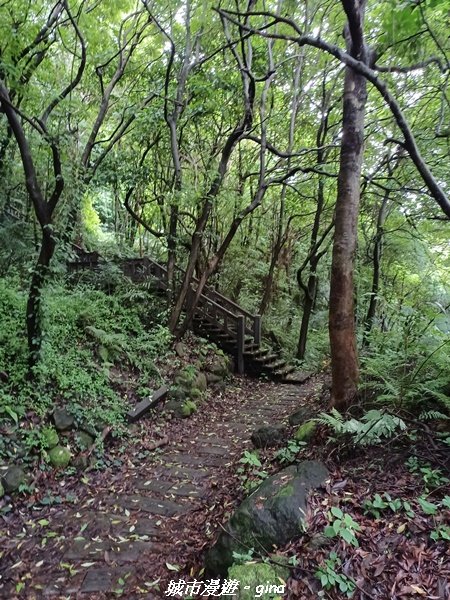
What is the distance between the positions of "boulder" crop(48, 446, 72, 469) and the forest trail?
0.23 metres

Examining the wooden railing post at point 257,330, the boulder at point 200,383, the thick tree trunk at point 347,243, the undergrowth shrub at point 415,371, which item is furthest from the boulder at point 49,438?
the wooden railing post at point 257,330

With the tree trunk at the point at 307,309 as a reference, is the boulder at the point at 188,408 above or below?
below

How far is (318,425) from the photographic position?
157 inches

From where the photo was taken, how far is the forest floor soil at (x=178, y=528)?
2.27 m

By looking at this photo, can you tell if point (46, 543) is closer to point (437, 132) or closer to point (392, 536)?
point (392, 536)

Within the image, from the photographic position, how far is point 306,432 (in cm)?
406

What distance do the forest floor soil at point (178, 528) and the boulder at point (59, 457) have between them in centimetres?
11

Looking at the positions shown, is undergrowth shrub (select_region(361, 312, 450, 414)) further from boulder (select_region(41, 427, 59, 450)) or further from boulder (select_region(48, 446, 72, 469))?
boulder (select_region(41, 427, 59, 450))

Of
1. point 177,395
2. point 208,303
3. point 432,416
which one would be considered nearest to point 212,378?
point 177,395

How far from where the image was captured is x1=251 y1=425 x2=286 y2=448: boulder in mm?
4566

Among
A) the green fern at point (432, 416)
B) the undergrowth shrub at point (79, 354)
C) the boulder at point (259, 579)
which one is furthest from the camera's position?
the undergrowth shrub at point (79, 354)

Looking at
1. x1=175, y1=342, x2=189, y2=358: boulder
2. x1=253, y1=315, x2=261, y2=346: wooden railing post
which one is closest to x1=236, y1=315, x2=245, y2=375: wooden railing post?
x1=253, y1=315, x2=261, y2=346: wooden railing post

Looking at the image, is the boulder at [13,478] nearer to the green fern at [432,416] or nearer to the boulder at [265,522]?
the boulder at [265,522]

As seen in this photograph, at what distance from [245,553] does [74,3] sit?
30.4 feet
